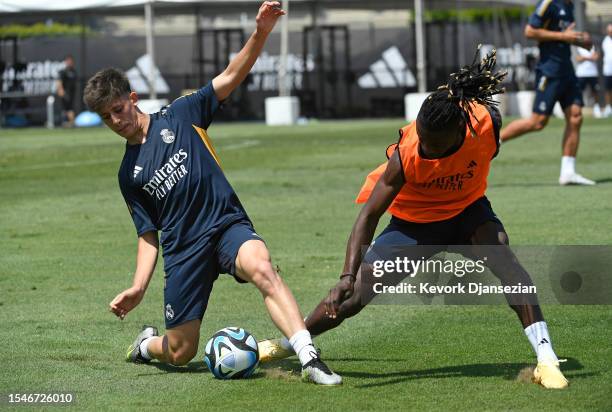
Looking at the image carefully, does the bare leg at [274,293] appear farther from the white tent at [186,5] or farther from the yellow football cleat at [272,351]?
the white tent at [186,5]

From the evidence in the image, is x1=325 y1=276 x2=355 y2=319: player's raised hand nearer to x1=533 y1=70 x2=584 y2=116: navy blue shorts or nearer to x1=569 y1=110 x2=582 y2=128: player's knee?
x1=569 y1=110 x2=582 y2=128: player's knee

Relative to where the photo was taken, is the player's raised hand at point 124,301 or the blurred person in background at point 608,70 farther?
the blurred person in background at point 608,70

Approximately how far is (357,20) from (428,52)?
102 inches

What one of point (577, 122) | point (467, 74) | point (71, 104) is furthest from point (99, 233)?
point (71, 104)

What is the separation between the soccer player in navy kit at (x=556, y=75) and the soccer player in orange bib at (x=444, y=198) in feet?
27.7

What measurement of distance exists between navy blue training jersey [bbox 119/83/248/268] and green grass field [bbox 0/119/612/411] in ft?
2.72

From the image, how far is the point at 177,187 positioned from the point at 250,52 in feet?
3.04

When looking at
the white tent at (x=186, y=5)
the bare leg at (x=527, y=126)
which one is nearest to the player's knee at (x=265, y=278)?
the bare leg at (x=527, y=126)

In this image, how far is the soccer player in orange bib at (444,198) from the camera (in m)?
6.56

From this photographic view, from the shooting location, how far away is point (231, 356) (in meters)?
7.00

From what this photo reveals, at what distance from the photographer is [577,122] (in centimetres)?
1526

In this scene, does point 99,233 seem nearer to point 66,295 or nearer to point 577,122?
point 66,295

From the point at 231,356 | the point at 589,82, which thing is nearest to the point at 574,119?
the point at 231,356

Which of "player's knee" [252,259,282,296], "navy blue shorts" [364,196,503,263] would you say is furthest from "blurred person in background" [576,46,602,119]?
"player's knee" [252,259,282,296]
